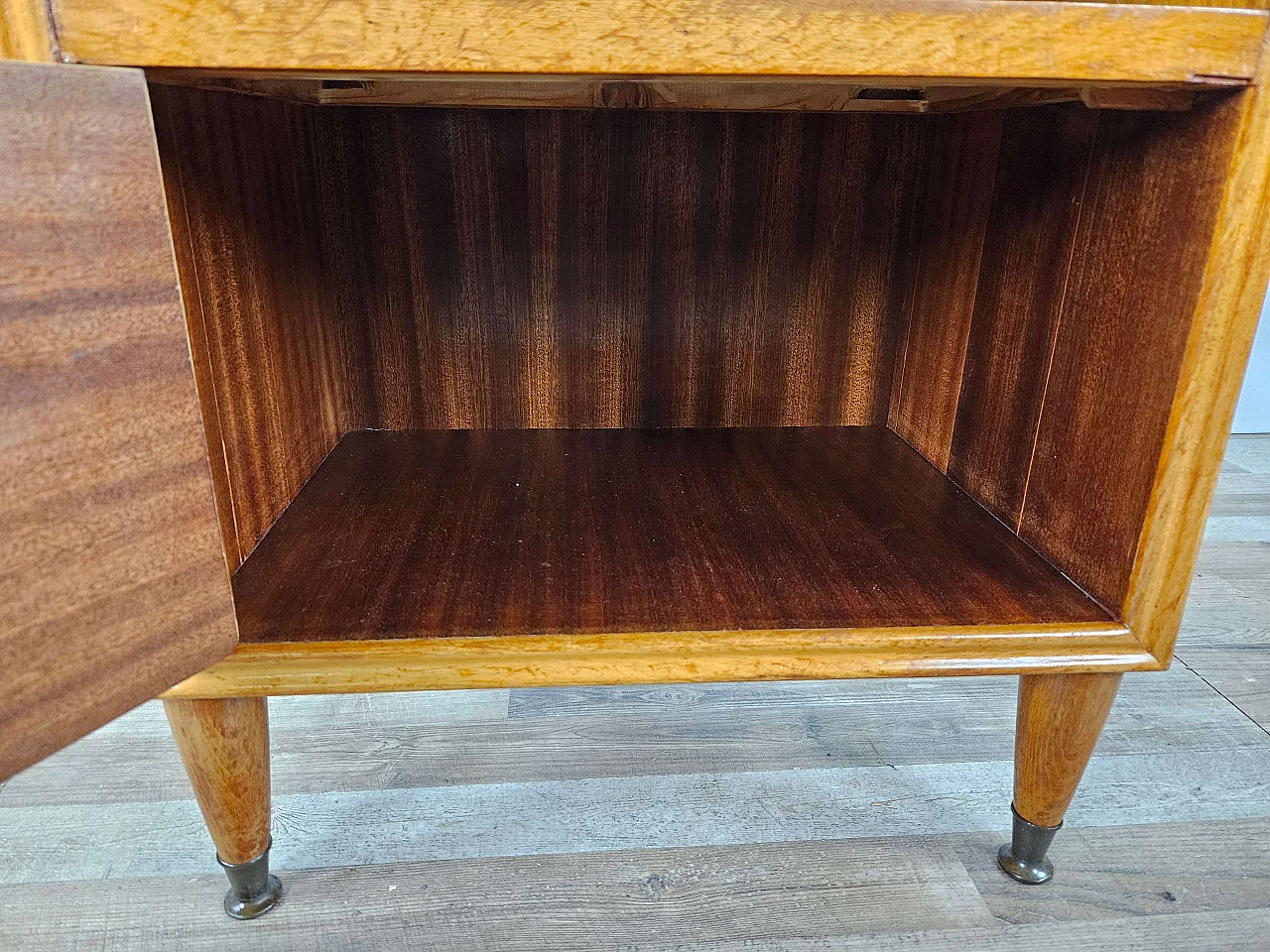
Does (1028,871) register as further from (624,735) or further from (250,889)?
(250,889)

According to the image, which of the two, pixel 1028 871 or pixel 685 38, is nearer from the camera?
pixel 685 38

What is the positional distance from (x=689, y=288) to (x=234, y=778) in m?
0.50

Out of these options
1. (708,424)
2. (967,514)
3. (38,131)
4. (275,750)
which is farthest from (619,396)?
(38,131)

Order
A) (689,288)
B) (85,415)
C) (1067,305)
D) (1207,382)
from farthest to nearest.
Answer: (689,288) → (1067,305) → (1207,382) → (85,415)

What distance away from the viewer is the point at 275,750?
0.74 metres

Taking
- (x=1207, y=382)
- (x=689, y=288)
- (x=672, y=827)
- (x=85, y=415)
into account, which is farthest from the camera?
(x=689, y=288)

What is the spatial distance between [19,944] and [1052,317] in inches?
29.7

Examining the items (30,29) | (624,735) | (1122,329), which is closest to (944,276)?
(1122,329)

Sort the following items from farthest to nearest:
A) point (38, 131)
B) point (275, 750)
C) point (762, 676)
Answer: point (275, 750) → point (762, 676) → point (38, 131)

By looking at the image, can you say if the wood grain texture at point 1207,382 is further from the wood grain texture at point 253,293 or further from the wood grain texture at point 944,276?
the wood grain texture at point 253,293

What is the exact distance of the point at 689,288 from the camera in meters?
0.75

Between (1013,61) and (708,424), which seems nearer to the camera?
(1013,61)

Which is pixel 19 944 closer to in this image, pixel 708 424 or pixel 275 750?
pixel 275 750

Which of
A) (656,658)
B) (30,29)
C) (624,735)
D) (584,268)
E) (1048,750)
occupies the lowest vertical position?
(624,735)
